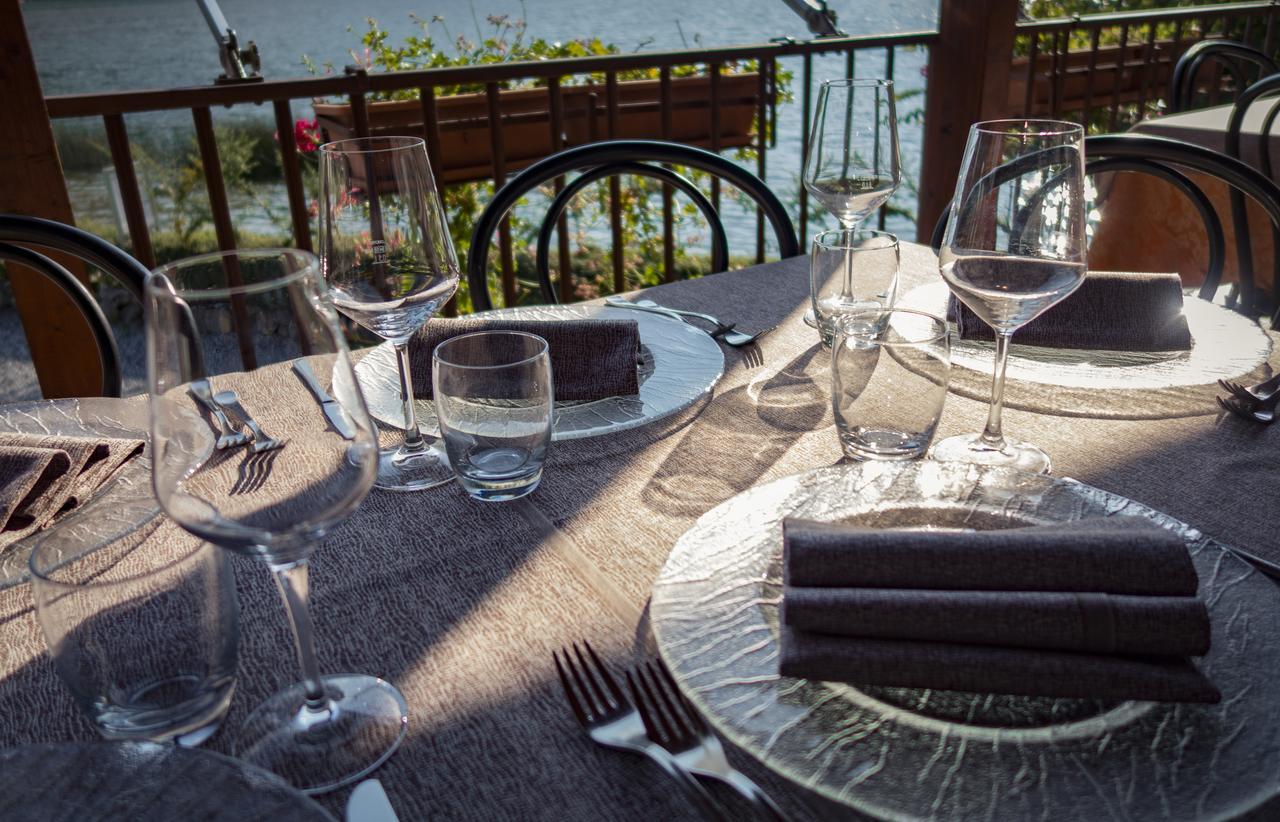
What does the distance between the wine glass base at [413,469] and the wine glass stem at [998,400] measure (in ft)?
1.55

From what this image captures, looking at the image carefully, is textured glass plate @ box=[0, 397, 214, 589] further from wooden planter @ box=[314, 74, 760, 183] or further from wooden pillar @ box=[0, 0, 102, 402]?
wooden planter @ box=[314, 74, 760, 183]

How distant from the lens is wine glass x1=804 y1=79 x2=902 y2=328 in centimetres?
118

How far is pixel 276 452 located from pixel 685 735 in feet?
0.85

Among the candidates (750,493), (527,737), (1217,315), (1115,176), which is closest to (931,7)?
(1115,176)

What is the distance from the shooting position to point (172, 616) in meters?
0.53

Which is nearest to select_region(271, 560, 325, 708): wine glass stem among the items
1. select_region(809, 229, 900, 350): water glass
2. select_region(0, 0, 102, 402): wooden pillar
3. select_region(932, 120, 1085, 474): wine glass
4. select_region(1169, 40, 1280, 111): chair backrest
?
select_region(932, 120, 1085, 474): wine glass

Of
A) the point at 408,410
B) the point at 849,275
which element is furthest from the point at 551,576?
the point at 849,275

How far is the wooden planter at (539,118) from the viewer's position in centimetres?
323

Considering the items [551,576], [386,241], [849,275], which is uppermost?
[386,241]

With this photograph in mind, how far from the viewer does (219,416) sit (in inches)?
19.3

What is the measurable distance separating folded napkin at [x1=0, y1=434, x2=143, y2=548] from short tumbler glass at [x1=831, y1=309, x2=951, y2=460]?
60 cm

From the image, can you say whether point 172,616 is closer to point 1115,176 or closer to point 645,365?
point 645,365

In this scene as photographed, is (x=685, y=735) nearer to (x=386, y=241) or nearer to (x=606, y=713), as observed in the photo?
(x=606, y=713)

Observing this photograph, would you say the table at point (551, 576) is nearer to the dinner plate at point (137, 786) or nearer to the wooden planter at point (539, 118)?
the dinner plate at point (137, 786)
